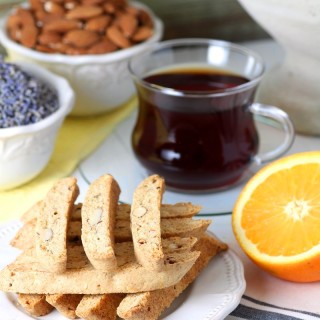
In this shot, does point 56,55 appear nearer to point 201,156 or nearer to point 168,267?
point 201,156

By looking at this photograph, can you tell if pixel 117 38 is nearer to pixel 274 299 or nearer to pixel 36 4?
pixel 36 4

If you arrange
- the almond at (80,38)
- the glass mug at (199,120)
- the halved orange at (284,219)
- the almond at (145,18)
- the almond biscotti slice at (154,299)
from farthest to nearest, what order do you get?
the almond at (145,18), the almond at (80,38), the glass mug at (199,120), the halved orange at (284,219), the almond biscotti slice at (154,299)

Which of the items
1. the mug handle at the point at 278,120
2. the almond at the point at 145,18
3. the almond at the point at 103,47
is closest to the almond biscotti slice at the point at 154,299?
the mug handle at the point at 278,120

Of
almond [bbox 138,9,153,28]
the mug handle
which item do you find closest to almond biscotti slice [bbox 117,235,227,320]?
the mug handle

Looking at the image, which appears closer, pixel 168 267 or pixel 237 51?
pixel 168 267

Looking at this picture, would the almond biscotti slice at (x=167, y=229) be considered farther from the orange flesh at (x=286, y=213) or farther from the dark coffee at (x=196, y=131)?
the dark coffee at (x=196, y=131)

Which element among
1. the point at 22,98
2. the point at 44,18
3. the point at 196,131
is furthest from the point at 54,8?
the point at 196,131

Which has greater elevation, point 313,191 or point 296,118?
point 313,191

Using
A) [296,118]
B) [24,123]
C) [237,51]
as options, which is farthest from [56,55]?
[296,118]
